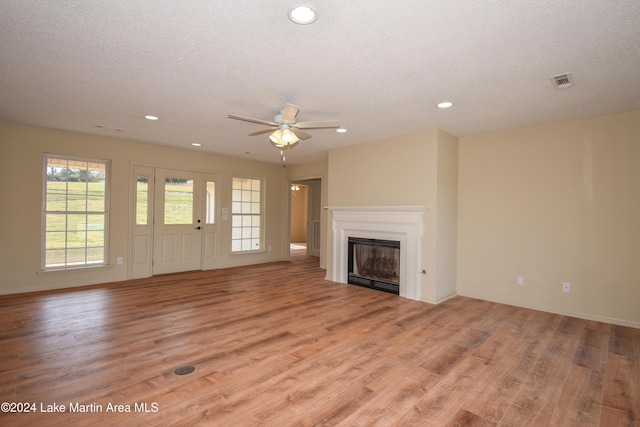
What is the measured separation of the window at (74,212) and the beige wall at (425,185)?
→ 4.46 metres

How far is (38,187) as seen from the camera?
15.9 ft

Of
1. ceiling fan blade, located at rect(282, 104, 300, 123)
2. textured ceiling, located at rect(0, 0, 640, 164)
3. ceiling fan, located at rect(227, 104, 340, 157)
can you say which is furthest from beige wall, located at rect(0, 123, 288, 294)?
ceiling fan blade, located at rect(282, 104, 300, 123)

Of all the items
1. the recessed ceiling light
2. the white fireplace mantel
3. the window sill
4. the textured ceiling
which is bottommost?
the window sill

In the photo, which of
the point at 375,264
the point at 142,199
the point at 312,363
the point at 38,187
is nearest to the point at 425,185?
the point at 375,264

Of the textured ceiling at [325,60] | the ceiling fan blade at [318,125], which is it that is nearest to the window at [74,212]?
the textured ceiling at [325,60]

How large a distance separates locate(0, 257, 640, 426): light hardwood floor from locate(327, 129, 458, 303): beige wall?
0.58 metres

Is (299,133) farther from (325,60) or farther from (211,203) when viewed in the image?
(211,203)

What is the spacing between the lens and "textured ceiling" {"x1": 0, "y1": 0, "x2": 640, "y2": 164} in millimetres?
1962

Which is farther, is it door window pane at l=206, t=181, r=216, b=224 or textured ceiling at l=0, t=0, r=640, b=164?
door window pane at l=206, t=181, r=216, b=224

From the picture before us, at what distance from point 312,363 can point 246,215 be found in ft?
17.7

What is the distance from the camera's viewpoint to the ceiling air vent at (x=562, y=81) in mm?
2746

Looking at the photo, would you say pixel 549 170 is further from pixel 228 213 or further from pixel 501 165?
pixel 228 213

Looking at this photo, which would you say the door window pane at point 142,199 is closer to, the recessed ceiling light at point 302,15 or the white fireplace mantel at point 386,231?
the white fireplace mantel at point 386,231

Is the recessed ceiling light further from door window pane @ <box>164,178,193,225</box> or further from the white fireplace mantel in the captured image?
door window pane @ <box>164,178,193,225</box>
